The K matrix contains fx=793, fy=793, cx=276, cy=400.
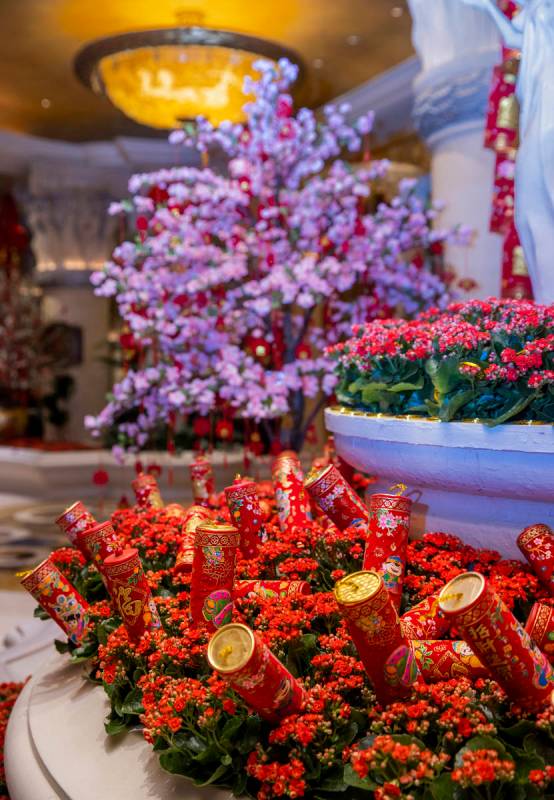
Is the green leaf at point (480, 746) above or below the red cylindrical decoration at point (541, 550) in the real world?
below

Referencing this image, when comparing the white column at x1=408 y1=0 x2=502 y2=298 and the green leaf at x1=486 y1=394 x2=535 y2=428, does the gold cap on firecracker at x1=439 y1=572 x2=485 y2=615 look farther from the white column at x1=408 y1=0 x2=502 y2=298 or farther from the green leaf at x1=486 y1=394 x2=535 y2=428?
the white column at x1=408 y1=0 x2=502 y2=298

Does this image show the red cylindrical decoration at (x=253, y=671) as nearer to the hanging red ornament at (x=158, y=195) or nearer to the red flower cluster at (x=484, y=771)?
the red flower cluster at (x=484, y=771)

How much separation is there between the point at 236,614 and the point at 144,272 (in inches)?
146

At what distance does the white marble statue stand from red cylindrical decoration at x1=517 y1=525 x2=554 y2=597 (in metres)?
1.19

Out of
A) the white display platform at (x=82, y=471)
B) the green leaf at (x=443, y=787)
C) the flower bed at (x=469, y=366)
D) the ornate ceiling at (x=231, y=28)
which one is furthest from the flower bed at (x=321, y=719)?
the ornate ceiling at (x=231, y=28)

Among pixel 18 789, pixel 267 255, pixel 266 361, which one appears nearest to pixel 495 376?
pixel 18 789

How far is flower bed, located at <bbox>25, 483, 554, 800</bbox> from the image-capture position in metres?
1.44

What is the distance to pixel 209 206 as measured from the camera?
17.8ft

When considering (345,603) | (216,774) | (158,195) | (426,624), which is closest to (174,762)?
(216,774)

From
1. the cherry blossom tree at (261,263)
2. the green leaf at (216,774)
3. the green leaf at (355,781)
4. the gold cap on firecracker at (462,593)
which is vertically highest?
the cherry blossom tree at (261,263)

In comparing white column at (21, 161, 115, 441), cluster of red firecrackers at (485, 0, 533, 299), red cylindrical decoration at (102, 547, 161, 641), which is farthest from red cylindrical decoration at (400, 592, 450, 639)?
white column at (21, 161, 115, 441)

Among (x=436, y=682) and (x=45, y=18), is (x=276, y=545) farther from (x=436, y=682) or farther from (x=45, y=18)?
(x=45, y=18)

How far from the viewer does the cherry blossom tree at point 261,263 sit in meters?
5.11

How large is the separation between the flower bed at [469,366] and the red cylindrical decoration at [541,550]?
33 centimetres
